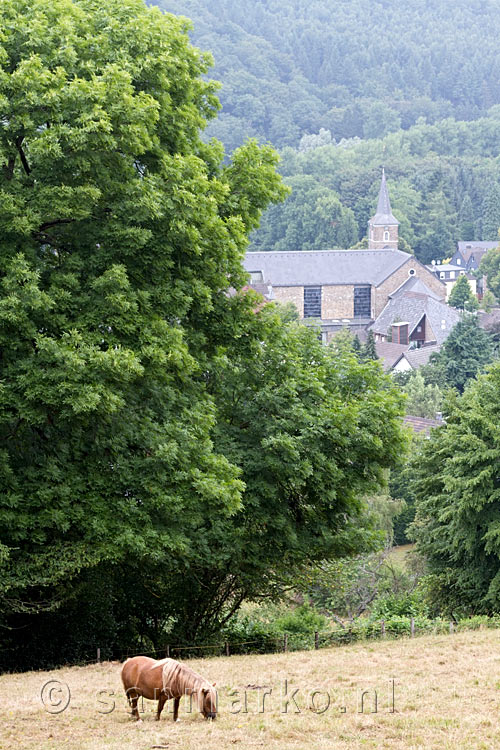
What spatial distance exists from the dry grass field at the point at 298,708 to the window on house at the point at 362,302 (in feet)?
390

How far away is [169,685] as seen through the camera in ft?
32.1

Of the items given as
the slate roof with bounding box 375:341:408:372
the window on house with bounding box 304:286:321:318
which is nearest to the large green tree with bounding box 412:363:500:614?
the slate roof with bounding box 375:341:408:372

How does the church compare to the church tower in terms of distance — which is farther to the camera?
the church tower

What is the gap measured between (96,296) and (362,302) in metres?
120

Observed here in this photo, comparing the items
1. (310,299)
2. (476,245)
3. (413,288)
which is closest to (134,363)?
(413,288)

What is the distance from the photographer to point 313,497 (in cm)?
1717

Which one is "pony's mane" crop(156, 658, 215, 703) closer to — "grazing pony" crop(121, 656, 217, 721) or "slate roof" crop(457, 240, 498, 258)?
"grazing pony" crop(121, 656, 217, 721)

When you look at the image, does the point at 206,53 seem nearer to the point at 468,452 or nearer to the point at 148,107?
the point at 148,107

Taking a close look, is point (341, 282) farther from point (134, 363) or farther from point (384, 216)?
point (134, 363)

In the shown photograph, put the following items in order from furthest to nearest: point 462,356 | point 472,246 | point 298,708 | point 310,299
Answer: point 472,246 < point 310,299 < point 462,356 < point 298,708

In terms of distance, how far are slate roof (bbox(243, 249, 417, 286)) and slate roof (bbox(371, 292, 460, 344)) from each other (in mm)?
14770

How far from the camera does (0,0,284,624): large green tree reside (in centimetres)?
1369

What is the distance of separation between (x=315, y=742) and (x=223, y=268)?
8562mm

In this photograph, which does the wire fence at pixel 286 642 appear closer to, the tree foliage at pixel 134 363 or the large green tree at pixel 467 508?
the tree foliage at pixel 134 363
